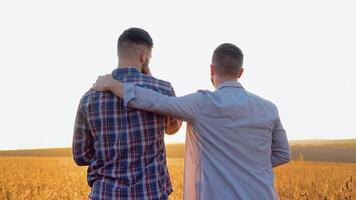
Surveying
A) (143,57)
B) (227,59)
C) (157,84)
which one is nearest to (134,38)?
(143,57)

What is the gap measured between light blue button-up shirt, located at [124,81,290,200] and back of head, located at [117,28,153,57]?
271mm

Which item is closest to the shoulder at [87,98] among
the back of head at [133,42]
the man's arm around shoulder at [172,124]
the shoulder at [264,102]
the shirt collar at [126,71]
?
the shirt collar at [126,71]

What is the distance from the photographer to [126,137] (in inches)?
142

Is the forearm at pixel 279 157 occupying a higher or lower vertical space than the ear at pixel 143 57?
lower

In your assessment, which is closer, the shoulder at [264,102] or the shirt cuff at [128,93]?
the shirt cuff at [128,93]

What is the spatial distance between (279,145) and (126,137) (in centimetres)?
110

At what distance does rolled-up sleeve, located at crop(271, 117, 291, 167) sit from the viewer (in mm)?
3998

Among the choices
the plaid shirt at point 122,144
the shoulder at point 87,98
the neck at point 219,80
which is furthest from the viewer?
the neck at point 219,80

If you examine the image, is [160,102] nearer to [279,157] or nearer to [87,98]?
[87,98]

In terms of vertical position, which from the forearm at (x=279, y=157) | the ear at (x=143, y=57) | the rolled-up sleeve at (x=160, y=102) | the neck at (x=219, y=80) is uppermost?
the ear at (x=143, y=57)

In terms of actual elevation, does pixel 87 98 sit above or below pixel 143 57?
below

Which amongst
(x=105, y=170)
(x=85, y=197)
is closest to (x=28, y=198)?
(x=85, y=197)

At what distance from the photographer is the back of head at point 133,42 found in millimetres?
3738

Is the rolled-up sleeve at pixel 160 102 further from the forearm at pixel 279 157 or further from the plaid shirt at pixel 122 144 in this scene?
the forearm at pixel 279 157
